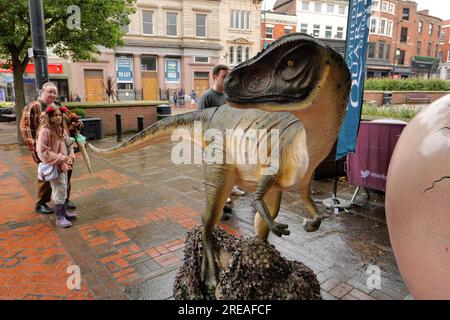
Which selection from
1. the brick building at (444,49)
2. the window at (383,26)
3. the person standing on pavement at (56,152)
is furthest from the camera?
the brick building at (444,49)

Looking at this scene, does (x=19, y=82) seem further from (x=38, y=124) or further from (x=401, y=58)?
(x=401, y=58)

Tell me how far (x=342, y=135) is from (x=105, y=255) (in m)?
3.36

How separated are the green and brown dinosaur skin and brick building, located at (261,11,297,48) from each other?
119ft

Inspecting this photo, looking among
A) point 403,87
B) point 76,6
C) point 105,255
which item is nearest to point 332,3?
point 403,87

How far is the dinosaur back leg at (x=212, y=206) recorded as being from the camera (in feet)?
7.32

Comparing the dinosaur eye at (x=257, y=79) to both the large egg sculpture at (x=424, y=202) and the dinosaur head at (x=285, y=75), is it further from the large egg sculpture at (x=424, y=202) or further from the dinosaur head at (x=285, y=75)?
the large egg sculpture at (x=424, y=202)

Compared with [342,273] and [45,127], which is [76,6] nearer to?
[45,127]

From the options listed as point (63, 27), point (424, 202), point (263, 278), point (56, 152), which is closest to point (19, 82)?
point (63, 27)

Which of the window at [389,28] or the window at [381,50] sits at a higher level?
the window at [389,28]

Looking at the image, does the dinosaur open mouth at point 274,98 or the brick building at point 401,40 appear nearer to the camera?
the dinosaur open mouth at point 274,98

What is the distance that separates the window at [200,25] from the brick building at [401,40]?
73.5 ft

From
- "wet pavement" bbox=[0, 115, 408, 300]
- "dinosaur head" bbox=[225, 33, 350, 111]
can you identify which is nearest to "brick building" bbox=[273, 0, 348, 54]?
"wet pavement" bbox=[0, 115, 408, 300]

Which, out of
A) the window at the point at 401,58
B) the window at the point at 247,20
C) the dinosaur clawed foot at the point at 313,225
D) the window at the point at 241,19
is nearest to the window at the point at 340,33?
the window at the point at 401,58

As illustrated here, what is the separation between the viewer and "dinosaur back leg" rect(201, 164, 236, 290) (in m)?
2.23
